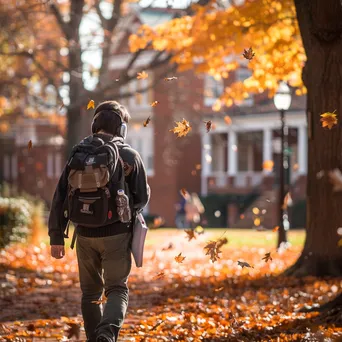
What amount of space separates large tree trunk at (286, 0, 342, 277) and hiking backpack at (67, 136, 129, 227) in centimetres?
386

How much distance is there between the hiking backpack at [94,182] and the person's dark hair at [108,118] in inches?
8.1

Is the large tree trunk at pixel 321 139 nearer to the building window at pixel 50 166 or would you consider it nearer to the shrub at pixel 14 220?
the shrub at pixel 14 220

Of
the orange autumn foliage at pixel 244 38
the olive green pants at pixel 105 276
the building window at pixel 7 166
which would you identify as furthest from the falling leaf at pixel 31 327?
the building window at pixel 7 166

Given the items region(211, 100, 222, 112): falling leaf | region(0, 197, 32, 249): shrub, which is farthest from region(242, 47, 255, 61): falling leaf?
region(0, 197, 32, 249): shrub

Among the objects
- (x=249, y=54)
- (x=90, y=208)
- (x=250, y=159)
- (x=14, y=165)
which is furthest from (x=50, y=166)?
(x=90, y=208)

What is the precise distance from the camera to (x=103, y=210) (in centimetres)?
546

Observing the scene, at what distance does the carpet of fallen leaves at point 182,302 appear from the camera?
714 centimetres

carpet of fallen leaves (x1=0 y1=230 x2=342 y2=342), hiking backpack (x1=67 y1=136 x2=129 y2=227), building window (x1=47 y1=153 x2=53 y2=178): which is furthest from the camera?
building window (x1=47 y1=153 x2=53 y2=178)

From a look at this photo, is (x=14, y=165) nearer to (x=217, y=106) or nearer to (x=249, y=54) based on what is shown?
(x=217, y=106)

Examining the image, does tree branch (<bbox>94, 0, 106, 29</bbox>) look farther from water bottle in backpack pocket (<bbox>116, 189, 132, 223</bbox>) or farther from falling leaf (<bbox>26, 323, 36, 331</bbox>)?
water bottle in backpack pocket (<bbox>116, 189, 132, 223</bbox>)

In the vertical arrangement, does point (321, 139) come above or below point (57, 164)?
above

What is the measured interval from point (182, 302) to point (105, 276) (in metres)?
4.07

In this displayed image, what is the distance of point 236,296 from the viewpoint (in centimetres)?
1010

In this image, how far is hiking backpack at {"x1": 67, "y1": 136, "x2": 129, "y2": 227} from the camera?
5.41 metres
